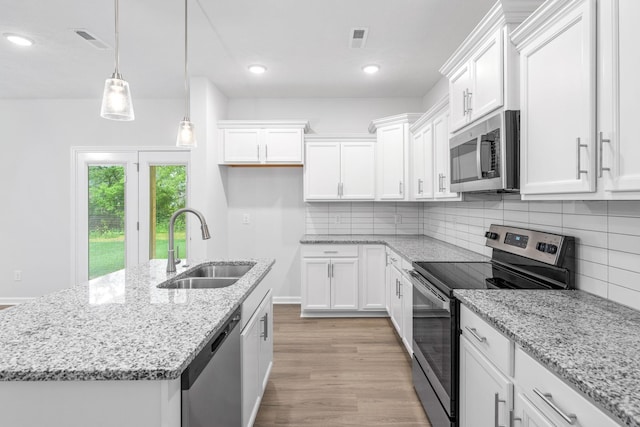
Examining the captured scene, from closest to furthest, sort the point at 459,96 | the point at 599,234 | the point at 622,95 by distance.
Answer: the point at 622,95, the point at 599,234, the point at 459,96

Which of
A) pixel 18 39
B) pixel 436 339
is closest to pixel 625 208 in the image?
pixel 436 339

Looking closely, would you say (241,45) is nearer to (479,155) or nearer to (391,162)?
(391,162)

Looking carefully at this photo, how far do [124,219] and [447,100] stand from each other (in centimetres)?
397

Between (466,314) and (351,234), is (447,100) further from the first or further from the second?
(351,234)

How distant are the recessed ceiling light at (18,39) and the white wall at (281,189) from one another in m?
2.03

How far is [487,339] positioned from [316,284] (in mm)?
2615

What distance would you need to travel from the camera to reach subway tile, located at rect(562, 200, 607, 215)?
1573 mm

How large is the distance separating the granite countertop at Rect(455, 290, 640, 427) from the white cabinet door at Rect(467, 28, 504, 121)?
98 cm

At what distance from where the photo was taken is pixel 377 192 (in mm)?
4078

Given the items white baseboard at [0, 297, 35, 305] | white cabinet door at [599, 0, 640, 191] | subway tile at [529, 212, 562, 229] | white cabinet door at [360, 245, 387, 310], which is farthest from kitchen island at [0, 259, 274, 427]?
white baseboard at [0, 297, 35, 305]

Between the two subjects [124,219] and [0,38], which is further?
[124,219]

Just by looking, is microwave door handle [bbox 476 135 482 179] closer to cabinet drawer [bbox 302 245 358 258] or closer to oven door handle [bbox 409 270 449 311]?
oven door handle [bbox 409 270 449 311]

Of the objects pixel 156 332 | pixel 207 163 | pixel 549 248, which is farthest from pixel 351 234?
pixel 156 332

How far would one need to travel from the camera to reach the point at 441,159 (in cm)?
290
